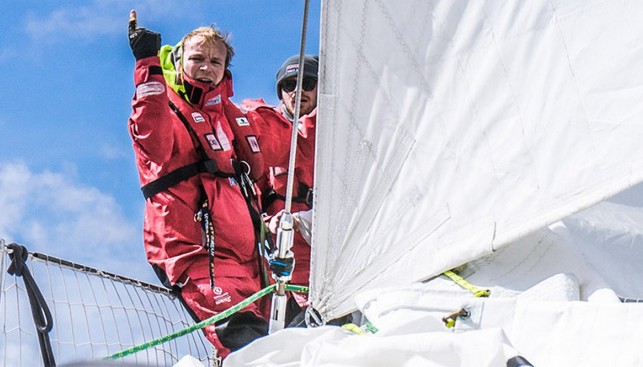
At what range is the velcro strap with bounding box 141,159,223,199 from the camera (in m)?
3.84

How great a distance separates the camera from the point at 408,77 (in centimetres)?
234

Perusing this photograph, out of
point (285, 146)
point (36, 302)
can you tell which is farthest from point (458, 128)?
point (285, 146)

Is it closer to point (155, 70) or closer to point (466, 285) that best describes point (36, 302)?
point (466, 285)

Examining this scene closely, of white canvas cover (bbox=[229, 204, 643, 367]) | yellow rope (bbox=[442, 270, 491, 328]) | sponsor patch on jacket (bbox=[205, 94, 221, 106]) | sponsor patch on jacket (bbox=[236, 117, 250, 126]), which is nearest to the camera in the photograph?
white canvas cover (bbox=[229, 204, 643, 367])

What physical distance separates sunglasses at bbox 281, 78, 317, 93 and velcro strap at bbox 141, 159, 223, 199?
0.71 metres

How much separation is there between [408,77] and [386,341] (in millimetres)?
838

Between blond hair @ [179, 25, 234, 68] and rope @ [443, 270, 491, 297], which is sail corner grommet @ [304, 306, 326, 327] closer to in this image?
rope @ [443, 270, 491, 297]

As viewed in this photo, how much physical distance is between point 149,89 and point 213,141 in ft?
1.38

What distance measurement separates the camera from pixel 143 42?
3582 millimetres

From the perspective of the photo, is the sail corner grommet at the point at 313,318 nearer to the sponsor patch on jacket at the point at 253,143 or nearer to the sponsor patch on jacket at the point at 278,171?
the sponsor patch on jacket at the point at 253,143

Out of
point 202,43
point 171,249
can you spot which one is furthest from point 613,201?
point 202,43

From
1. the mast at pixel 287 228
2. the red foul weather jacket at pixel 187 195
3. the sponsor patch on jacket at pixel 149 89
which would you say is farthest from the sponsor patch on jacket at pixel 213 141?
the mast at pixel 287 228

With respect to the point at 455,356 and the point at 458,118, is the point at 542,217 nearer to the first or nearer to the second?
the point at 458,118

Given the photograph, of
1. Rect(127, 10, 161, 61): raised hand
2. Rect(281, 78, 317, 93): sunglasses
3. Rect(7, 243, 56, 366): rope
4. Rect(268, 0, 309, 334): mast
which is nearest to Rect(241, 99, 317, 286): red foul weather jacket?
Rect(281, 78, 317, 93): sunglasses
